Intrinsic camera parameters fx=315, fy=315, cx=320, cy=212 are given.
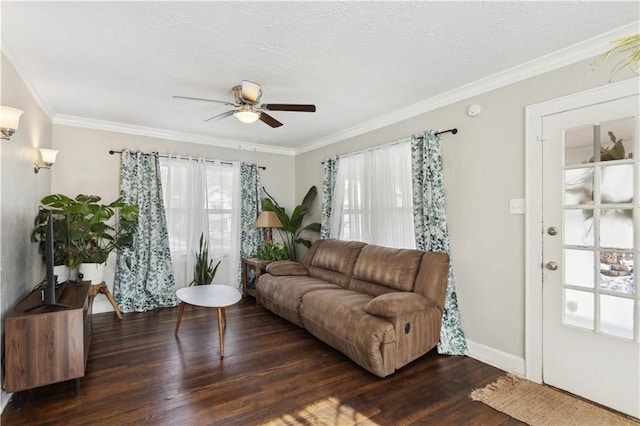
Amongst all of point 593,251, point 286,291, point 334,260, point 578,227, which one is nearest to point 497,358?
point 593,251

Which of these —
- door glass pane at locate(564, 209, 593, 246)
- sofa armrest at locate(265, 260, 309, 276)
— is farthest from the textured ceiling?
sofa armrest at locate(265, 260, 309, 276)

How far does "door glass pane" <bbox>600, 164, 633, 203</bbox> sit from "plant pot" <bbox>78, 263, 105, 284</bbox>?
4908 mm

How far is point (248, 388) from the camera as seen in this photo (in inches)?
95.1

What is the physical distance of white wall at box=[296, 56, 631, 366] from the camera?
105 inches

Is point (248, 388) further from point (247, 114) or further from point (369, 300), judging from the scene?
point (247, 114)

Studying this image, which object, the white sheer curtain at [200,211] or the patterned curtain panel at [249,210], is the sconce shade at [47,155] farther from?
the patterned curtain panel at [249,210]

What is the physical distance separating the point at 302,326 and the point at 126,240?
2444 millimetres

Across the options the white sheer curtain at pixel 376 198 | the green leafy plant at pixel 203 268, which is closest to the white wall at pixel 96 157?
the green leafy plant at pixel 203 268

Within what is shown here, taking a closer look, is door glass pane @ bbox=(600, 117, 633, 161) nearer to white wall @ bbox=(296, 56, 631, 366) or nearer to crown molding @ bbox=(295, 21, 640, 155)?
white wall @ bbox=(296, 56, 631, 366)

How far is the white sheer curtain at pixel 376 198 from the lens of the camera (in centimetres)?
369

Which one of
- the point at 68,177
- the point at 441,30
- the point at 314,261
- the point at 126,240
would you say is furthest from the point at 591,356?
the point at 68,177

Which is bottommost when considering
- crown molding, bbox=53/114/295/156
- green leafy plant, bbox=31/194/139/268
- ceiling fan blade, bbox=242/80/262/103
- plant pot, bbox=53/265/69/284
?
plant pot, bbox=53/265/69/284

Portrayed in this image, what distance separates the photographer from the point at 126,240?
155 inches

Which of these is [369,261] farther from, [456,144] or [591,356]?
[591,356]
